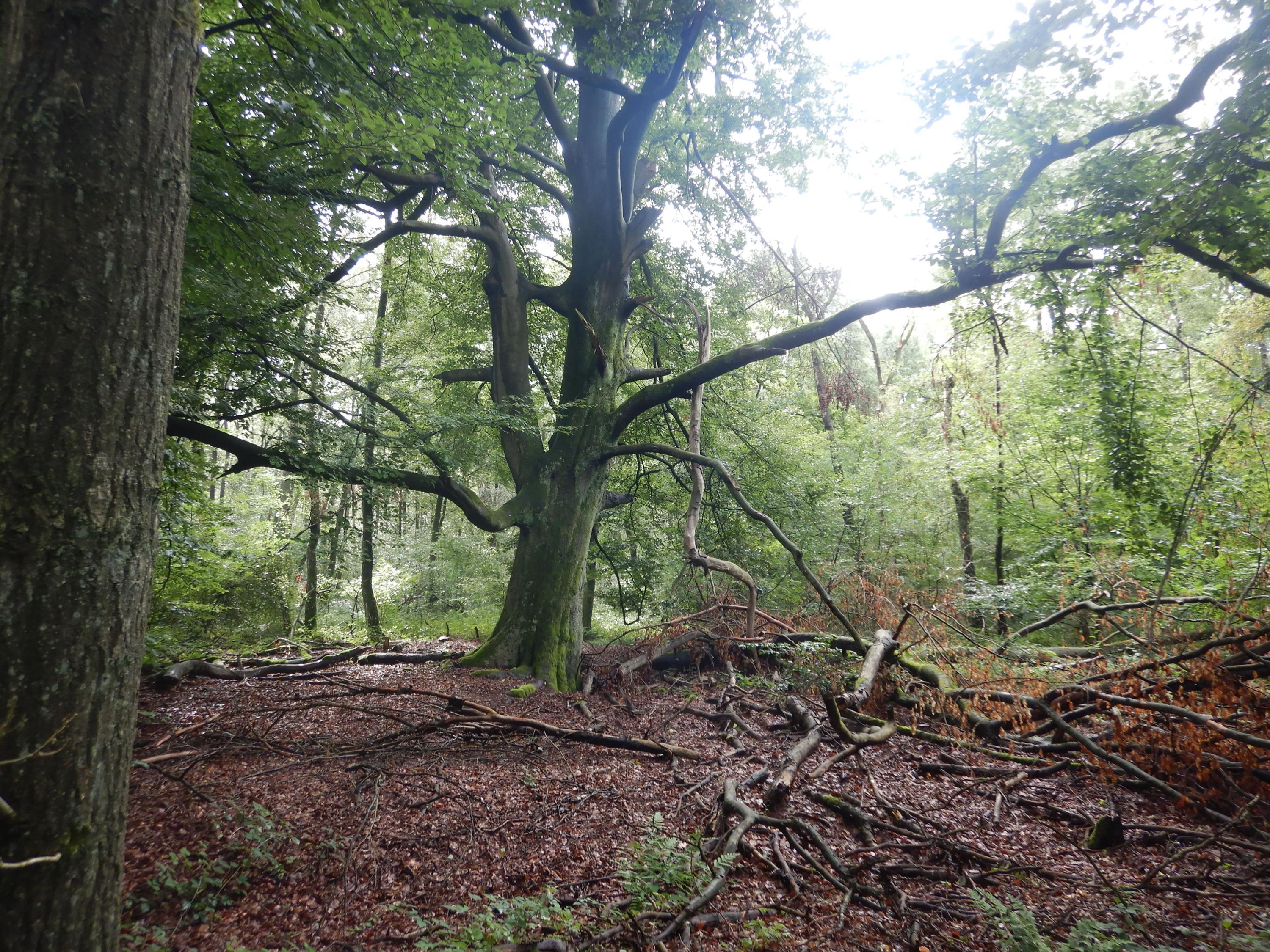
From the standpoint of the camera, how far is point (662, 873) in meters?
2.73

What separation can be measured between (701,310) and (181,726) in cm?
812

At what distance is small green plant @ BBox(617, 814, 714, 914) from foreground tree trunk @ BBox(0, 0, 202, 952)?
1877 millimetres

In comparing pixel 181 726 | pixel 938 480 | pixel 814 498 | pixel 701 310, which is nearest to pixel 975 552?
pixel 938 480

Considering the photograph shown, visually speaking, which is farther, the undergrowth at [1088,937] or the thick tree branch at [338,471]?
the thick tree branch at [338,471]

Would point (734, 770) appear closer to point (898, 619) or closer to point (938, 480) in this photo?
point (898, 619)

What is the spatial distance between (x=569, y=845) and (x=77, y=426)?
9.77 feet

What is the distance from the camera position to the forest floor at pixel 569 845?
2.41 m

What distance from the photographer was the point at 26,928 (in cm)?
149

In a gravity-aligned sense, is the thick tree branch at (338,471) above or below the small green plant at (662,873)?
above

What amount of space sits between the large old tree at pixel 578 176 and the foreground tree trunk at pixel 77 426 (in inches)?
116

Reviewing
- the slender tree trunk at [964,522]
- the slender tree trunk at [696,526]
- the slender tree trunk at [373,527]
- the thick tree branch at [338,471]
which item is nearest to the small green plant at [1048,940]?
the slender tree trunk at [696,526]

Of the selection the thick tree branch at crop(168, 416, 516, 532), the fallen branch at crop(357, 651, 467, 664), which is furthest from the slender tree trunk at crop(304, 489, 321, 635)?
the thick tree branch at crop(168, 416, 516, 532)

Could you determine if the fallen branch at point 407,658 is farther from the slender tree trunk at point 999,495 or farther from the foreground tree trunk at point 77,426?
the slender tree trunk at point 999,495

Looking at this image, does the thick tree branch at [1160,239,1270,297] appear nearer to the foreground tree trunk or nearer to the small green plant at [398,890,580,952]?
the small green plant at [398,890,580,952]
